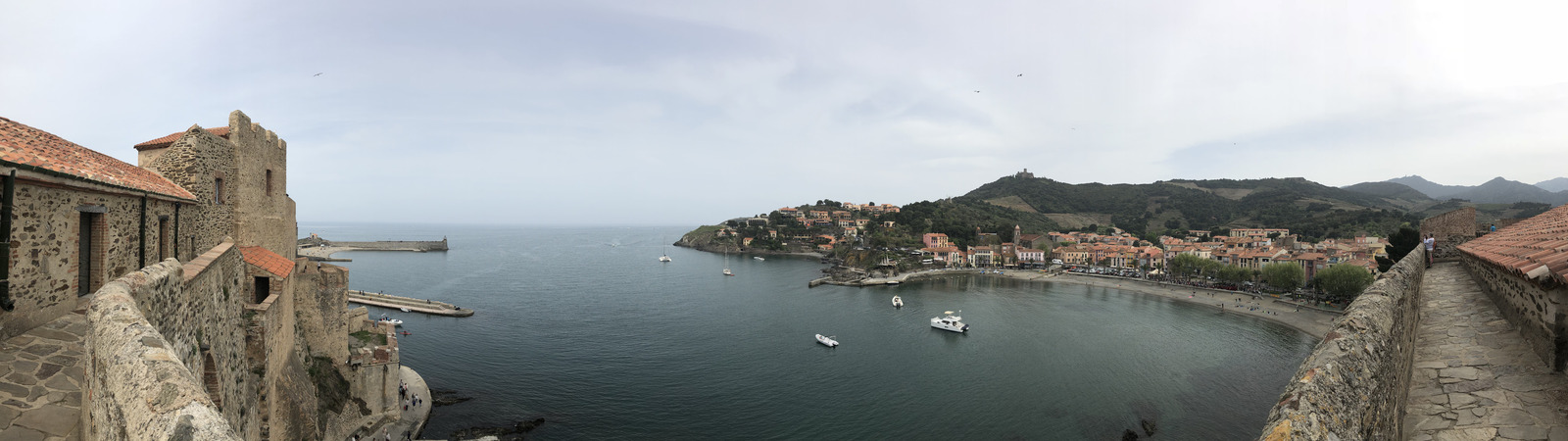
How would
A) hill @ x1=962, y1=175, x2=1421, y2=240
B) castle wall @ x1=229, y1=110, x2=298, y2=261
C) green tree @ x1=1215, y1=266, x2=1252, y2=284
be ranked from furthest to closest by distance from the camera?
hill @ x1=962, y1=175, x2=1421, y2=240 < green tree @ x1=1215, y1=266, x2=1252, y2=284 < castle wall @ x1=229, y1=110, x2=298, y2=261

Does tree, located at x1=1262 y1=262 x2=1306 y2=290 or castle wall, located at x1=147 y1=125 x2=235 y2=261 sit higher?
castle wall, located at x1=147 y1=125 x2=235 y2=261

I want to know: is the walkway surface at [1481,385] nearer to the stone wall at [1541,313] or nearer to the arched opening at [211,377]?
the stone wall at [1541,313]

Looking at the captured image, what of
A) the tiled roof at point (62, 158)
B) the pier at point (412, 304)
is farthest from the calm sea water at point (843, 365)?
the tiled roof at point (62, 158)

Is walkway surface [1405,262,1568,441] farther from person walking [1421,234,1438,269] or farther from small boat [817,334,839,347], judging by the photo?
small boat [817,334,839,347]

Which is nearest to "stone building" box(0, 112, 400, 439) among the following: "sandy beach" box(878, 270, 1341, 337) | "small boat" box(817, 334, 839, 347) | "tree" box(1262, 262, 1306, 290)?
"small boat" box(817, 334, 839, 347)

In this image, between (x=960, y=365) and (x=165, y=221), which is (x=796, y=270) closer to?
(x=960, y=365)

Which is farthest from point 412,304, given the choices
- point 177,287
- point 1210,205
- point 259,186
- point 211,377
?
point 1210,205

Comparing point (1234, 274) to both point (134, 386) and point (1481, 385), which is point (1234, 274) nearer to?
point (1481, 385)
